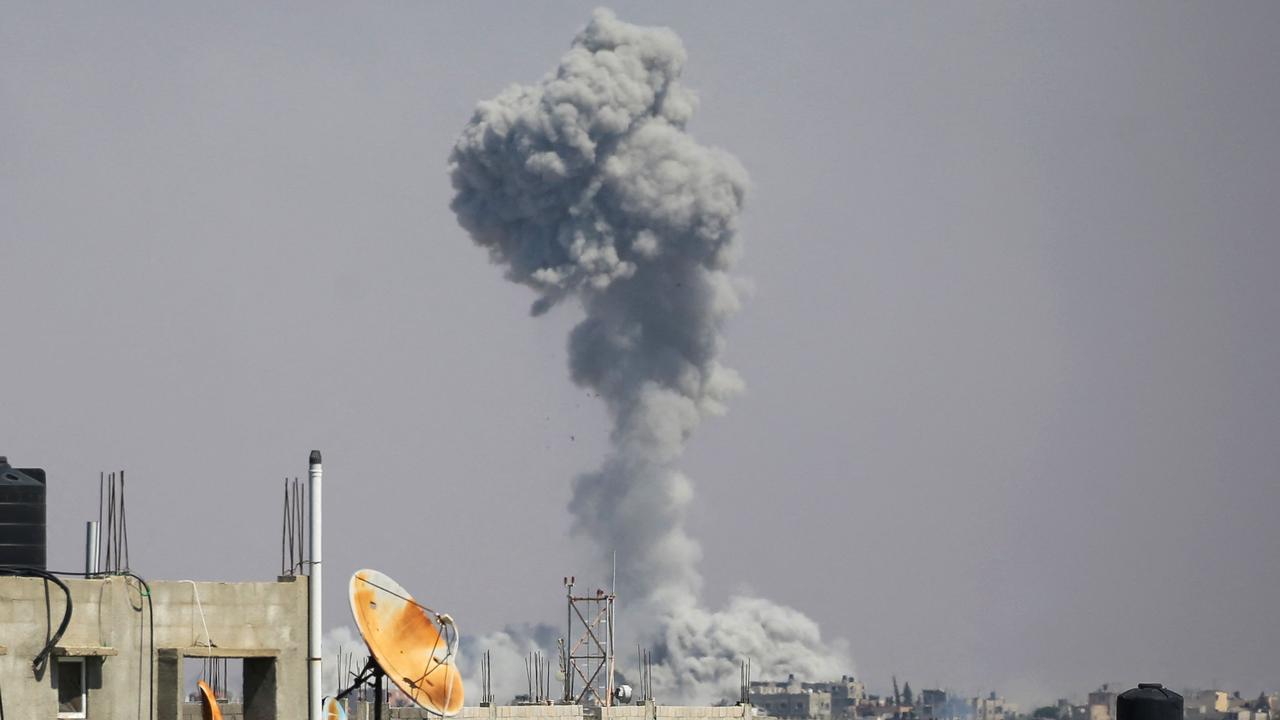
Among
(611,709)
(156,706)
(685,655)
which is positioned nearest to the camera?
(156,706)

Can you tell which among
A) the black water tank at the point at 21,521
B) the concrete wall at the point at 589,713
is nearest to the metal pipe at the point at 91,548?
the black water tank at the point at 21,521

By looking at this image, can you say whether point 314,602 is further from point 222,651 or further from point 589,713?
point 589,713

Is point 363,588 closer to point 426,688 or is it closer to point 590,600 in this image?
point 426,688

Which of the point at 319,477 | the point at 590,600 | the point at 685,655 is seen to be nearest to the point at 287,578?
the point at 319,477

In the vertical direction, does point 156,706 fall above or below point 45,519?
below

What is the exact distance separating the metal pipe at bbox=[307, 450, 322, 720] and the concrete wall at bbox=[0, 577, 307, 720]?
0.44 metres

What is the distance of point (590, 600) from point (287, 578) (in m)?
63.3

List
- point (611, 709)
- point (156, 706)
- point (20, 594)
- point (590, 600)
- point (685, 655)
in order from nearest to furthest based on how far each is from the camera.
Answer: point (20, 594) < point (156, 706) < point (611, 709) < point (590, 600) < point (685, 655)

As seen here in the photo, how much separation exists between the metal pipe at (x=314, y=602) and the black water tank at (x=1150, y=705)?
15566 millimetres

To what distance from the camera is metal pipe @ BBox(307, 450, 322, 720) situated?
1261 inches

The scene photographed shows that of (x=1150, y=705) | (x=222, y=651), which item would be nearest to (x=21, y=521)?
(x=222, y=651)

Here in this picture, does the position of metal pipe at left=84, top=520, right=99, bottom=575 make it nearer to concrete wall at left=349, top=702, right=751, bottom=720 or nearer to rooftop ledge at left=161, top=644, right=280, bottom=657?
rooftop ledge at left=161, top=644, right=280, bottom=657

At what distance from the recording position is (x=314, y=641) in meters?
34.0

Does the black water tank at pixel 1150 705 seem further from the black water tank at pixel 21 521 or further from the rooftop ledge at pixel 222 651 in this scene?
the black water tank at pixel 21 521
